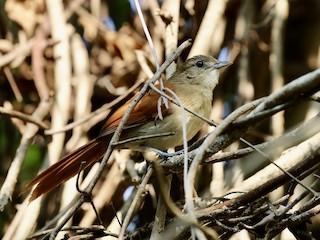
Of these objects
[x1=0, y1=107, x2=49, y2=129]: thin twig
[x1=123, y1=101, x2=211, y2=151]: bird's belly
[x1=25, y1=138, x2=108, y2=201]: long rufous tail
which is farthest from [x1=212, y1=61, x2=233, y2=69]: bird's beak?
[x1=0, y1=107, x2=49, y2=129]: thin twig

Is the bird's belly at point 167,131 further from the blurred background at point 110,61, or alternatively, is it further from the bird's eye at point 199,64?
the bird's eye at point 199,64

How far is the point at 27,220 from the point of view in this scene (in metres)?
2.37

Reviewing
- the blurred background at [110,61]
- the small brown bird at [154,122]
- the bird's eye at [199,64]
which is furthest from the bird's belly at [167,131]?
the bird's eye at [199,64]

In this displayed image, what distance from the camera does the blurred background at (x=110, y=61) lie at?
279cm

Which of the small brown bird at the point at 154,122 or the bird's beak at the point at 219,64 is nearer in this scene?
the small brown bird at the point at 154,122

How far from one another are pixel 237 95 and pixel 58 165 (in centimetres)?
104

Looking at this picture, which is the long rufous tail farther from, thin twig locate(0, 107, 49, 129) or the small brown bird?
thin twig locate(0, 107, 49, 129)

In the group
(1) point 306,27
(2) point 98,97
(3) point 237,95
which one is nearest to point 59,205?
(2) point 98,97

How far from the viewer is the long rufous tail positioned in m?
2.21

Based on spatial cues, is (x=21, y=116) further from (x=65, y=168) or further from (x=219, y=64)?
(x=219, y=64)

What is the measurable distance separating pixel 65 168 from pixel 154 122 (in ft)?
1.27

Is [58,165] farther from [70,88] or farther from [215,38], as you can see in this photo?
[215,38]

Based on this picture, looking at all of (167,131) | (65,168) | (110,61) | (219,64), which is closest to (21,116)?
(65,168)

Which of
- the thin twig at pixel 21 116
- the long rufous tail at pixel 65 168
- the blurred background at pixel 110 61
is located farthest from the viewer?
the blurred background at pixel 110 61
